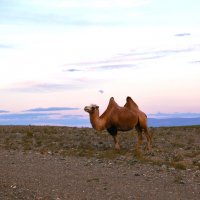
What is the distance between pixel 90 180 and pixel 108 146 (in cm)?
1077

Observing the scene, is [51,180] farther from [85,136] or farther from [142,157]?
[85,136]

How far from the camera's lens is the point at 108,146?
29.0 m

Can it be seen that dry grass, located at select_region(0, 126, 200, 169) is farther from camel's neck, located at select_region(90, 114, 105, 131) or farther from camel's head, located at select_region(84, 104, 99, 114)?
camel's head, located at select_region(84, 104, 99, 114)

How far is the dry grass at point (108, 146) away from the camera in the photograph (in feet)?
77.9

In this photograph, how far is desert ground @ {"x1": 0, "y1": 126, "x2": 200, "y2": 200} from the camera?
1655cm

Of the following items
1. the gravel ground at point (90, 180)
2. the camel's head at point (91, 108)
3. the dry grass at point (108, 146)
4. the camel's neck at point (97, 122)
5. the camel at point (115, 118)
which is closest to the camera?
the gravel ground at point (90, 180)

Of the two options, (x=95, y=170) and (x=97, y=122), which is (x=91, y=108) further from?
(x=95, y=170)

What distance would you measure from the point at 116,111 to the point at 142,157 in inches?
135

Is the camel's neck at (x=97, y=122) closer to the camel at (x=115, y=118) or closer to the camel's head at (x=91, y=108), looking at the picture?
the camel at (x=115, y=118)

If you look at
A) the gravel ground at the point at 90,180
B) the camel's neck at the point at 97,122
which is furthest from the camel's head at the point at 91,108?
the gravel ground at the point at 90,180

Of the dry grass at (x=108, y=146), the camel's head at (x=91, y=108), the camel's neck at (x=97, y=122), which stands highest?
the camel's head at (x=91, y=108)

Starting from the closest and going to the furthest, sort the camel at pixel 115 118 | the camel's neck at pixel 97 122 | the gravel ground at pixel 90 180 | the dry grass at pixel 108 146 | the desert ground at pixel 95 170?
the gravel ground at pixel 90 180 < the desert ground at pixel 95 170 < the dry grass at pixel 108 146 < the camel at pixel 115 118 < the camel's neck at pixel 97 122

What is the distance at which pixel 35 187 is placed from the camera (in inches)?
672

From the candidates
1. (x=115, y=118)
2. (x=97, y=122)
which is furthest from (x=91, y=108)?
(x=115, y=118)
